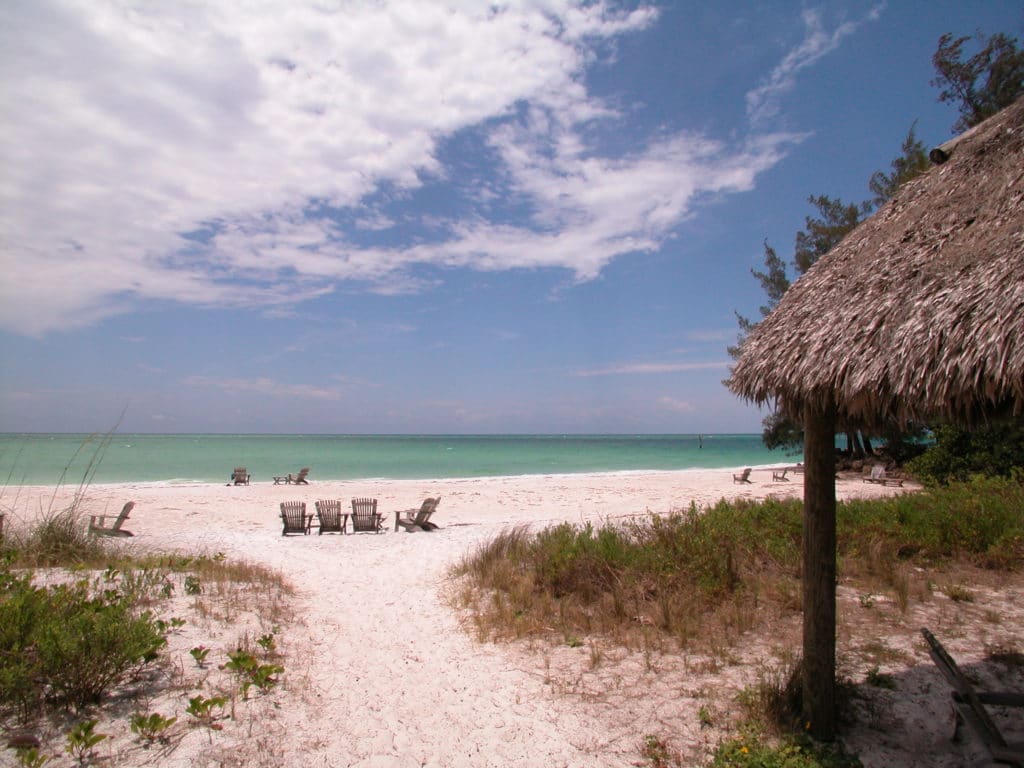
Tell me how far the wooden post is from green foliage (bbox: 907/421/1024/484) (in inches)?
403

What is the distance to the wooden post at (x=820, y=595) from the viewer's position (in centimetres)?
354

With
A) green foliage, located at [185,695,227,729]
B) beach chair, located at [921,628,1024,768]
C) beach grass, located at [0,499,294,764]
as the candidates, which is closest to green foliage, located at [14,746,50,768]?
beach grass, located at [0,499,294,764]

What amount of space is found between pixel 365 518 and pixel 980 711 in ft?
38.3

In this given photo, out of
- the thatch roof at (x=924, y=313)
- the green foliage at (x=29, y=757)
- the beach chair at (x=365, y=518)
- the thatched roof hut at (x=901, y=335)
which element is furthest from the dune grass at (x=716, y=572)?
the beach chair at (x=365, y=518)

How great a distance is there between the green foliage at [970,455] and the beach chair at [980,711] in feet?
32.7

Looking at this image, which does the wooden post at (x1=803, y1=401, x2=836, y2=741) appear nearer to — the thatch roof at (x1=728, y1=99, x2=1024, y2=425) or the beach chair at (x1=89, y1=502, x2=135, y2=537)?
the thatch roof at (x1=728, y1=99, x2=1024, y2=425)

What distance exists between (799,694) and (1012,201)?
3.34 metres

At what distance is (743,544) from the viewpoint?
6969 millimetres

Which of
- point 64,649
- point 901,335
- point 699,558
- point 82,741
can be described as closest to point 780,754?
point 901,335

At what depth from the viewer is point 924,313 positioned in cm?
320

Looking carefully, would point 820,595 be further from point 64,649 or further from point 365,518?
point 365,518

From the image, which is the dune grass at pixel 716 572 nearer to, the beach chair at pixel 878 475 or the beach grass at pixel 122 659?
the beach grass at pixel 122 659

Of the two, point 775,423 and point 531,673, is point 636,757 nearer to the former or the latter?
point 531,673

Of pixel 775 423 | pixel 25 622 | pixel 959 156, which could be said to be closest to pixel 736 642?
pixel 959 156
